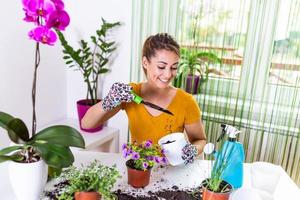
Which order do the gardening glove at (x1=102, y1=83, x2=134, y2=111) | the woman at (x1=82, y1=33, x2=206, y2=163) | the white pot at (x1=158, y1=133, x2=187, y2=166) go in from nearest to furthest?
the white pot at (x1=158, y1=133, x2=187, y2=166), the gardening glove at (x1=102, y1=83, x2=134, y2=111), the woman at (x1=82, y1=33, x2=206, y2=163)

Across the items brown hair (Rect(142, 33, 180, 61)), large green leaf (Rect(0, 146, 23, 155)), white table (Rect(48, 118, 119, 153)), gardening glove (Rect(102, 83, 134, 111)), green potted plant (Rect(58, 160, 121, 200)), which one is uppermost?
brown hair (Rect(142, 33, 180, 61))

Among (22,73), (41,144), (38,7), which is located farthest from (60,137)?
(22,73)

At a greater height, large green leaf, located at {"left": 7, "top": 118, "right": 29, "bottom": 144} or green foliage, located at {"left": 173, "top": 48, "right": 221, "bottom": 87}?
green foliage, located at {"left": 173, "top": 48, "right": 221, "bottom": 87}

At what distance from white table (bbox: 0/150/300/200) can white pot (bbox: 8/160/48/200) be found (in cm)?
10

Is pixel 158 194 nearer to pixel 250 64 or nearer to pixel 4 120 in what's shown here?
pixel 4 120

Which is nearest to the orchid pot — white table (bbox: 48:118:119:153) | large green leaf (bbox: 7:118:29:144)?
large green leaf (bbox: 7:118:29:144)

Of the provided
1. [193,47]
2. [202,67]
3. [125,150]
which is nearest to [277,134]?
[202,67]

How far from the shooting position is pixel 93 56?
7.32 feet

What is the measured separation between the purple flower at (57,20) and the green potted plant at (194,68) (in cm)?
117

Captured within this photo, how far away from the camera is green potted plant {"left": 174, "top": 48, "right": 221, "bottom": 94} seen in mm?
1891

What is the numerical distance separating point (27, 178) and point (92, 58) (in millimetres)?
1483

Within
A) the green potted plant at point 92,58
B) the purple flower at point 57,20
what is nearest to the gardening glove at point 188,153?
the purple flower at point 57,20

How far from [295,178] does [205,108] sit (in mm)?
719

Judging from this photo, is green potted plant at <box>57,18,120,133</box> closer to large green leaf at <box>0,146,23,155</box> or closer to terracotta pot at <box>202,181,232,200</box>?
large green leaf at <box>0,146,23,155</box>
